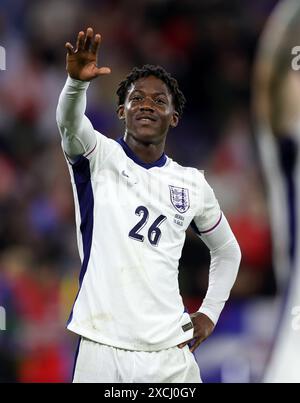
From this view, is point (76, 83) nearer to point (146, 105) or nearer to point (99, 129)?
point (146, 105)

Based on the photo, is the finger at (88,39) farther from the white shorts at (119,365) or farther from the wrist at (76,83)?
the white shorts at (119,365)

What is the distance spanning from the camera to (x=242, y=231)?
5.38m

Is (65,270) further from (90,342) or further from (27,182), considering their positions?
(90,342)

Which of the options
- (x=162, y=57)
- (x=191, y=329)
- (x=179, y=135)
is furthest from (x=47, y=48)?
(x=191, y=329)

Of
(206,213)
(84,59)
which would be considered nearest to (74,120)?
(84,59)

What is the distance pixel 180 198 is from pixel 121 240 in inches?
14.6

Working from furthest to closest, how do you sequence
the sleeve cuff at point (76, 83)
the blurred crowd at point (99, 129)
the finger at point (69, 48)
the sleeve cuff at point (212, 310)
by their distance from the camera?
the blurred crowd at point (99, 129) < the sleeve cuff at point (212, 310) < the sleeve cuff at point (76, 83) < the finger at point (69, 48)

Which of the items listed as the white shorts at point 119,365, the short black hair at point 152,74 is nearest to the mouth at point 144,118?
the short black hair at point 152,74

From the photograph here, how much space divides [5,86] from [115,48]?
87 cm

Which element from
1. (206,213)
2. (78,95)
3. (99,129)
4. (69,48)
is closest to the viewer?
(69,48)

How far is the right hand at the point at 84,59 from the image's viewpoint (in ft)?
9.55

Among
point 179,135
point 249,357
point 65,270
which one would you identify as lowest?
point 249,357

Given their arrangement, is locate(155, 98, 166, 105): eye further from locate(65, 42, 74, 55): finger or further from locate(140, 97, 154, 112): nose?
locate(65, 42, 74, 55): finger

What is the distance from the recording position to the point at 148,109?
3.31m
